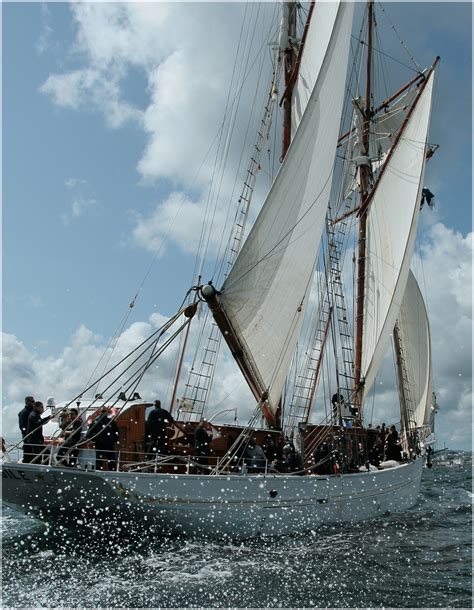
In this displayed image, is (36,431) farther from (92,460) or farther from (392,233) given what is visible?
(392,233)

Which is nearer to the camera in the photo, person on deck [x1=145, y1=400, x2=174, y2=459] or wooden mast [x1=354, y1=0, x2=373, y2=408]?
person on deck [x1=145, y1=400, x2=174, y2=459]

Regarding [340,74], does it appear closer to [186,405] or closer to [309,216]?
[309,216]

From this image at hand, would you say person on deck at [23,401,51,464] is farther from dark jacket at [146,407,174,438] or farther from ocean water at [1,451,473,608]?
dark jacket at [146,407,174,438]

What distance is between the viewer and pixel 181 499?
1316 cm

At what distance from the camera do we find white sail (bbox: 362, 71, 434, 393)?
26.5m

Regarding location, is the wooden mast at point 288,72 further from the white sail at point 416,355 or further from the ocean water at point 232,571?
the white sail at point 416,355

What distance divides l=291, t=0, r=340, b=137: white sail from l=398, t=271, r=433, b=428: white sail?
17.9 metres

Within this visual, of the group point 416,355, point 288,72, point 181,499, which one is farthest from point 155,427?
point 416,355

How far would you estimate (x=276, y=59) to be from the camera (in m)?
23.8

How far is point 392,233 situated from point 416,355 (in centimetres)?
1070

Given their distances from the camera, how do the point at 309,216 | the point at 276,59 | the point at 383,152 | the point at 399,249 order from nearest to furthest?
the point at 309,216
the point at 276,59
the point at 399,249
the point at 383,152

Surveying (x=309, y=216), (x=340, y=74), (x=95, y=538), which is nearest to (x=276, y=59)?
(x=340, y=74)

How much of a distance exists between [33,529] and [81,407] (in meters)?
3.39

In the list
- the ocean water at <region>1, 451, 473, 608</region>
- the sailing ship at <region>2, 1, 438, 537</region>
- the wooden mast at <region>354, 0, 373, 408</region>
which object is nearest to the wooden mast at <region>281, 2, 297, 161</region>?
the sailing ship at <region>2, 1, 438, 537</region>
